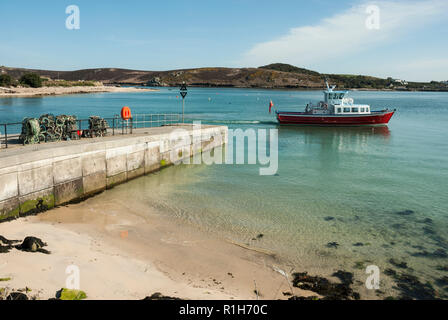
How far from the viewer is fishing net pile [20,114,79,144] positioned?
14852 mm

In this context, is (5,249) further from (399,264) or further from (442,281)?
(442,281)

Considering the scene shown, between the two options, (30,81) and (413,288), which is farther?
(30,81)

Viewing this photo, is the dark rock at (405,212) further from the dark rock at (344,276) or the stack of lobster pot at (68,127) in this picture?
the stack of lobster pot at (68,127)

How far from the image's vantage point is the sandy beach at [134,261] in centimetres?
772

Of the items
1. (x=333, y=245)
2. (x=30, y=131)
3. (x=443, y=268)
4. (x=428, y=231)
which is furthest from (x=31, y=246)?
(x=428, y=231)

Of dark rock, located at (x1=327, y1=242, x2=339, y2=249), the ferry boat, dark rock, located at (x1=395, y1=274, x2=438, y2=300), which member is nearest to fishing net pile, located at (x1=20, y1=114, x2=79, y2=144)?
dark rock, located at (x1=327, y1=242, x2=339, y2=249)

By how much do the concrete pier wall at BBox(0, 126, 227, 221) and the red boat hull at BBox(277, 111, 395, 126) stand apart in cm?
2656

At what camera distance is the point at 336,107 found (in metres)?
44.6

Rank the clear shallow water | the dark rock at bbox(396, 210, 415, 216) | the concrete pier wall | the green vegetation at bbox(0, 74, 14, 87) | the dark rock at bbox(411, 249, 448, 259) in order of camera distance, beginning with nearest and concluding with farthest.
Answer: the dark rock at bbox(411, 249, 448, 259), the clear shallow water, the concrete pier wall, the dark rock at bbox(396, 210, 415, 216), the green vegetation at bbox(0, 74, 14, 87)

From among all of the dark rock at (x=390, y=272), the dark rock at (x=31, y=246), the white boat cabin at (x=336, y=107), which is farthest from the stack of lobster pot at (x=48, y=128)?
the white boat cabin at (x=336, y=107)

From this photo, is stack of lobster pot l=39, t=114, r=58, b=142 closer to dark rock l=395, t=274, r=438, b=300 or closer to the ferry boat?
dark rock l=395, t=274, r=438, b=300

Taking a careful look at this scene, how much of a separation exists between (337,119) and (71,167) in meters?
36.5
